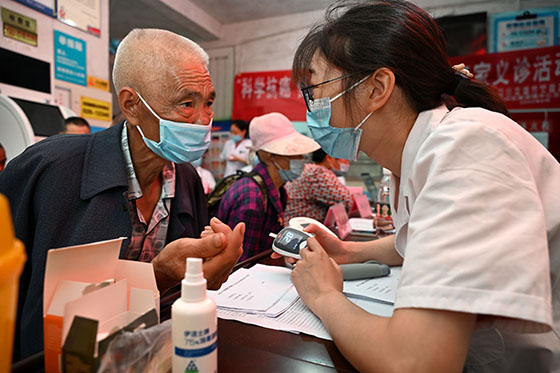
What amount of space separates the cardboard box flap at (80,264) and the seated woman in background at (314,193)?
2.04 metres

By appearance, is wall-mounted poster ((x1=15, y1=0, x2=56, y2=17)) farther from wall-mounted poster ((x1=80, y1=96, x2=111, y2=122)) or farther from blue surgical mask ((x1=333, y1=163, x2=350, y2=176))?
blue surgical mask ((x1=333, y1=163, x2=350, y2=176))

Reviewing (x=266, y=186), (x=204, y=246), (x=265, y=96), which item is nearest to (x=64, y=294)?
(x=204, y=246)

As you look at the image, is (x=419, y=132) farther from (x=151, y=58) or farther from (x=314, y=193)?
(x=314, y=193)

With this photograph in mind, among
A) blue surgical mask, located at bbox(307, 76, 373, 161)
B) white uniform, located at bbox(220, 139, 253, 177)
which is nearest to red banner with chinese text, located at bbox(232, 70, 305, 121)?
white uniform, located at bbox(220, 139, 253, 177)

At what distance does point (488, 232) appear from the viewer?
0.54 metres

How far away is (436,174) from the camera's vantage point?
2.02ft

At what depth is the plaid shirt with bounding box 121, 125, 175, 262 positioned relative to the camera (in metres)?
1.25

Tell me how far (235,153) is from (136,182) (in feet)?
15.6

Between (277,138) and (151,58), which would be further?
(277,138)

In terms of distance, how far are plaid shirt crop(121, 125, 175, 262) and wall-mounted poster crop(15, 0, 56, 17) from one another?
2.56 m

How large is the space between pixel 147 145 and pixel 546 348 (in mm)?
1234

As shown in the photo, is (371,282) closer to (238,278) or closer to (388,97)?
(238,278)

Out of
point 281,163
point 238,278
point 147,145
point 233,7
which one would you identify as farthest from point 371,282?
point 233,7

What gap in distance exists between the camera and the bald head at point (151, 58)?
3.94ft
